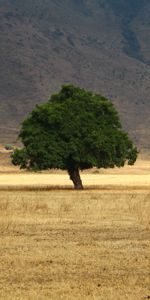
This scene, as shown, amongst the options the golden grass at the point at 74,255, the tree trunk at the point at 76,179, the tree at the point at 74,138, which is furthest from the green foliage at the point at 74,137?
the golden grass at the point at 74,255

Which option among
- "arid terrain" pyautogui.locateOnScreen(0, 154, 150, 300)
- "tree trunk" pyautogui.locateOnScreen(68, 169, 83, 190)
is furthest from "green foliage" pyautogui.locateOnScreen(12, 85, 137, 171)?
"arid terrain" pyautogui.locateOnScreen(0, 154, 150, 300)

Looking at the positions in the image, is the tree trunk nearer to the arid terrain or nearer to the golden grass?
the arid terrain

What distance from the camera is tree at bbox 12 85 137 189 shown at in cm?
5878

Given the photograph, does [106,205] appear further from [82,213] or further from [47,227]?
[47,227]

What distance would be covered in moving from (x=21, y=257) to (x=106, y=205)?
20.2 m

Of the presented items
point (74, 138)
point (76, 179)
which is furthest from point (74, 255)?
point (74, 138)

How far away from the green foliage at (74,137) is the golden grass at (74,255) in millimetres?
26310

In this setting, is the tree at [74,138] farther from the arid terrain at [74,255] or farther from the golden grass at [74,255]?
the golden grass at [74,255]

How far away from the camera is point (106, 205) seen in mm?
37969

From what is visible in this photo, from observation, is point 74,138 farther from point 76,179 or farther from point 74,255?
point 74,255

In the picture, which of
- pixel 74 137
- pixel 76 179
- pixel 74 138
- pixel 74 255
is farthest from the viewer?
pixel 74 137

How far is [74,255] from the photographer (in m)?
18.2

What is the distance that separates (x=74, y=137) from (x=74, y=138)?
15.1 inches

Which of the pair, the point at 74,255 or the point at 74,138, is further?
the point at 74,138
